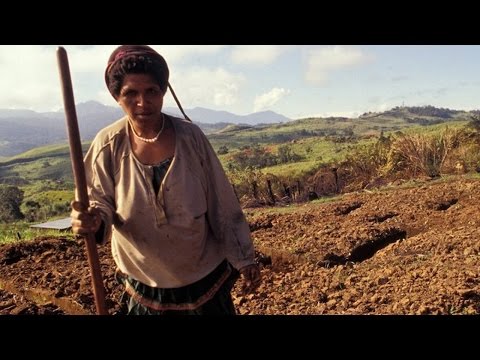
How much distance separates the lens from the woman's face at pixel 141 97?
1580mm

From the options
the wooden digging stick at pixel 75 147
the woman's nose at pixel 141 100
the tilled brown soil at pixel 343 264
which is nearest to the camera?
the wooden digging stick at pixel 75 147

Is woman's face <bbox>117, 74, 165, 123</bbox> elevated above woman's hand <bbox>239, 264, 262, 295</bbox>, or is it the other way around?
woman's face <bbox>117, 74, 165, 123</bbox>

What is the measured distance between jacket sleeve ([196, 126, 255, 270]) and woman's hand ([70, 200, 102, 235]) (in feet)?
1.40

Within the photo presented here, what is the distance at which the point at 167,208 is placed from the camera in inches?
64.1

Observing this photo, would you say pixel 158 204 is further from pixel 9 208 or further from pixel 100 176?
pixel 9 208

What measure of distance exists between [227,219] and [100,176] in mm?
487

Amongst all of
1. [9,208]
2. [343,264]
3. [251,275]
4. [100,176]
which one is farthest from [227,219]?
[9,208]

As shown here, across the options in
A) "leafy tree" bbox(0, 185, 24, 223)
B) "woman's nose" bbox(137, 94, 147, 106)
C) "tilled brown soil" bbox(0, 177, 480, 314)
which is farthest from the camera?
"leafy tree" bbox(0, 185, 24, 223)

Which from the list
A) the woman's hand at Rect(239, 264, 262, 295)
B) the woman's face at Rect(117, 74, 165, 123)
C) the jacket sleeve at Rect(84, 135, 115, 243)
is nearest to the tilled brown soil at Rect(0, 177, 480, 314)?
the woman's hand at Rect(239, 264, 262, 295)

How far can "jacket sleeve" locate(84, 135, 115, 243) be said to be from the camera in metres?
1.65

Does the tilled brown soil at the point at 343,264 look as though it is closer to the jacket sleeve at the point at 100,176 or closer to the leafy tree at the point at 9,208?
the jacket sleeve at the point at 100,176

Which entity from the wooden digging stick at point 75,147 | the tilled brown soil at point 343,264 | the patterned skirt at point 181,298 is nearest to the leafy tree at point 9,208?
the tilled brown soil at point 343,264

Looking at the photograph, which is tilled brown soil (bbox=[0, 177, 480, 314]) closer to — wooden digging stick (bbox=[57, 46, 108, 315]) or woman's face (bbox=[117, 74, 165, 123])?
wooden digging stick (bbox=[57, 46, 108, 315])

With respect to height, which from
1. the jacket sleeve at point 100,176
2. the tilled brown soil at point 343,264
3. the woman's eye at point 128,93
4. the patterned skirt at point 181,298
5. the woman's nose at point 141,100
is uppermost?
the woman's eye at point 128,93
